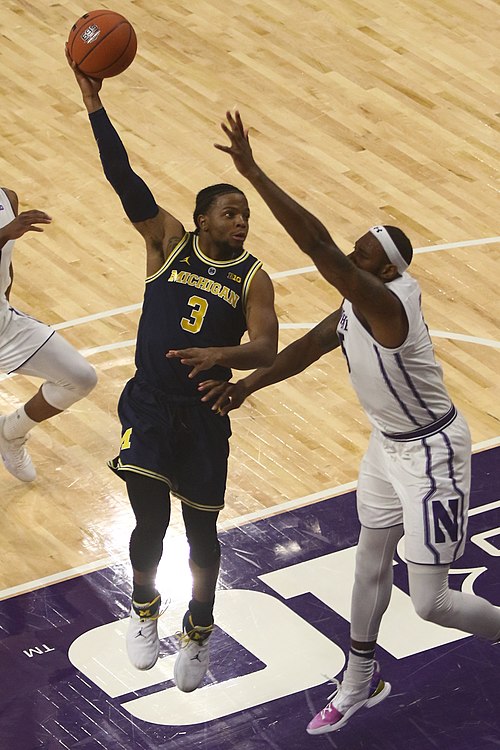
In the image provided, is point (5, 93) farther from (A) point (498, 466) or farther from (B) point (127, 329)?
(A) point (498, 466)

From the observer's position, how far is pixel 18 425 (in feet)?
28.2

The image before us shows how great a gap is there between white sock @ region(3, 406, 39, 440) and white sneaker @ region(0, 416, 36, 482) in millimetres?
29

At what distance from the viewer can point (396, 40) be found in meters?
13.8

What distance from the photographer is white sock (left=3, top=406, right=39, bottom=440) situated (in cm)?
859

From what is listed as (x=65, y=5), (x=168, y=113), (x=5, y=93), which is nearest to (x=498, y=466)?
(x=168, y=113)

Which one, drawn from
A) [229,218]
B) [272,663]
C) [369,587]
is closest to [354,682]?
[369,587]

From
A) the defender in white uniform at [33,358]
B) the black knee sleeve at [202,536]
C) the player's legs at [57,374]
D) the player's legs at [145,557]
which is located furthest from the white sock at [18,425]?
the black knee sleeve at [202,536]

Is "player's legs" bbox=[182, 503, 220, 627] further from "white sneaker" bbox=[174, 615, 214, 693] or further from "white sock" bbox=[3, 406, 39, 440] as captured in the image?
"white sock" bbox=[3, 406, 39, 440]

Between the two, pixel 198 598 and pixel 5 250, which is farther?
pixel 5 250

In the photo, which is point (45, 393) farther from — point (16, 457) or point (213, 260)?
point (213, 260)

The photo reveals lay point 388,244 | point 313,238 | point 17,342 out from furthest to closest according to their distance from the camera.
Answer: point 17,342
point 388,244
point 313,238

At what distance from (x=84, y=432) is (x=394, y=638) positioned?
245cm

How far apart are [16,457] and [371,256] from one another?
127 inches

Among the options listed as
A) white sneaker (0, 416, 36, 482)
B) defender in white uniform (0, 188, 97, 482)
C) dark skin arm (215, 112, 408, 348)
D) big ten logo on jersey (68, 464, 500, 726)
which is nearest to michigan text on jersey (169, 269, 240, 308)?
dark skin arm (215, 112, 408, 348)
